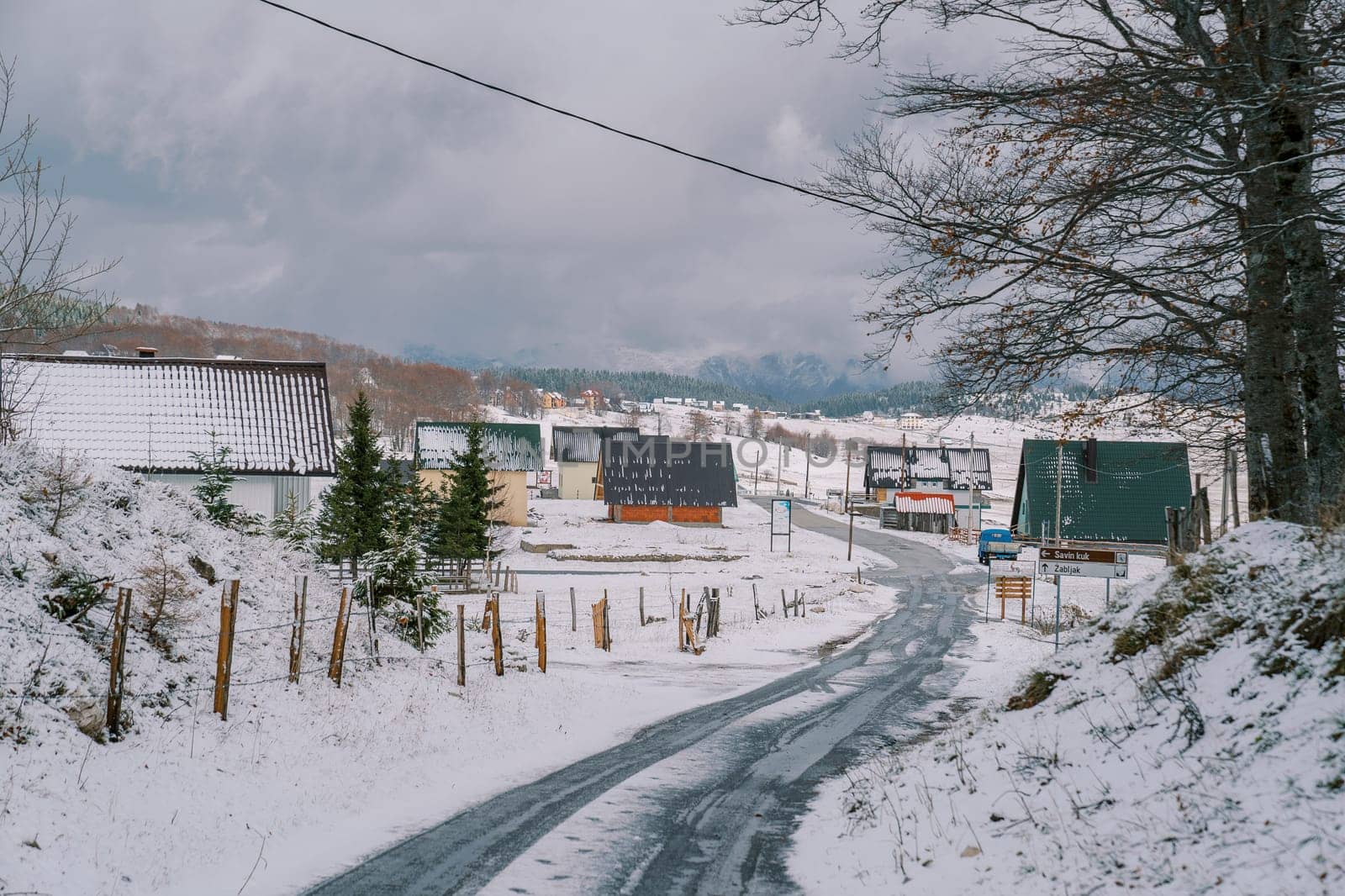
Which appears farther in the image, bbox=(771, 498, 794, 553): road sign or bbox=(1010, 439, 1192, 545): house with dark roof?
bbox=(1010, 439, 1192, 545): house with dark roof

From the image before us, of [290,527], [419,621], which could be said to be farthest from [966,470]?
[419,621]

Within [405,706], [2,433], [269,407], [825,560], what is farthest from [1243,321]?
[825,560]

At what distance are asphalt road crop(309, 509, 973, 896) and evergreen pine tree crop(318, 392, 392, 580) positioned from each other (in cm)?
1820

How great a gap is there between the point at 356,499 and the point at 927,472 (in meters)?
74.4

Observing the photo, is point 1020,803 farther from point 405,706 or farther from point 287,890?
point 405,706

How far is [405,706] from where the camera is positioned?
549 inches

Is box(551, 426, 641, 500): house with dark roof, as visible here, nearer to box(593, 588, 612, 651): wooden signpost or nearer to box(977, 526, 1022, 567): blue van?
box(977, 526, 1022, 567): blue van

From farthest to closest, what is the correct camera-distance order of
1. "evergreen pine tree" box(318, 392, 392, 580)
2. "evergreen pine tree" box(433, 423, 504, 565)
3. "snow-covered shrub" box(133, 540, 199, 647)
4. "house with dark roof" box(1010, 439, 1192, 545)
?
"house with dark roof" box(1010, 439, 1192, 545) < "evergreen pine tree" box(433, 423, 504, 565) < "evergreen pine tree" box(318, 392, 392, 580) < "snow-covered shrub" box(133, 540, 199, 647)

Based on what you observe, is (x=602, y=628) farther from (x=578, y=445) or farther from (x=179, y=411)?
(x=578, y=445)

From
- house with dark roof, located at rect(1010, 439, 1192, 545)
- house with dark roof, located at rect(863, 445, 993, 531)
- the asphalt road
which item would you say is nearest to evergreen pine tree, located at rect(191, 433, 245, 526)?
the asphalt road

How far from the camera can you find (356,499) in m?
33.0

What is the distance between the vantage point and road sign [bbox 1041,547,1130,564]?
67.4 feet

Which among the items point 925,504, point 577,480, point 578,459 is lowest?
point 925,504

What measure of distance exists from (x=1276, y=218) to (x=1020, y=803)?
6.01m
